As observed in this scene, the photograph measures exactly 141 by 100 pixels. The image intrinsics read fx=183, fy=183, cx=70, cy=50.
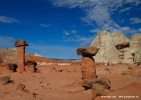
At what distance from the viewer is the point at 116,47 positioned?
40219mm

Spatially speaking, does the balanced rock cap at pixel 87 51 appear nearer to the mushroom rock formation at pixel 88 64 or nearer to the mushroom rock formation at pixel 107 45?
the mushroom rock formation at pixel 88 64

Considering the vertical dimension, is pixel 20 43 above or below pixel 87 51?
above

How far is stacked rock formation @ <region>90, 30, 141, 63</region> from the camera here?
37.0 metres

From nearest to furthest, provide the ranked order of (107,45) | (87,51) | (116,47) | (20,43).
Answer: (87,51) → (20,43) → (116,47) → (107,45)

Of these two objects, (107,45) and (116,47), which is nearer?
(116,47)

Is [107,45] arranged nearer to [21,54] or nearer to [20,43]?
[21,54]

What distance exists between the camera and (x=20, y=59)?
21.8 metres

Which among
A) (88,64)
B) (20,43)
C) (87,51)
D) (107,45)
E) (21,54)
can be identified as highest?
(107,45)

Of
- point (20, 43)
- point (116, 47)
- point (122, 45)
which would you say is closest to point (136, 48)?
point (122, 45)

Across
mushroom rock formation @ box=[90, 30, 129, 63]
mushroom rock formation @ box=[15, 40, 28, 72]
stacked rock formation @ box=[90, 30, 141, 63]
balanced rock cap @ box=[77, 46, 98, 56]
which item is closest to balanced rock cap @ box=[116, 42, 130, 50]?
stacked rock formation @ box=[90, 30, 141, 63]

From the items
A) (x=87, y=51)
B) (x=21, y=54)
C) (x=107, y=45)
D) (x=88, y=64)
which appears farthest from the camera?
(x=107, y=45)

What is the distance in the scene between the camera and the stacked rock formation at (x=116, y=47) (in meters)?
37.0

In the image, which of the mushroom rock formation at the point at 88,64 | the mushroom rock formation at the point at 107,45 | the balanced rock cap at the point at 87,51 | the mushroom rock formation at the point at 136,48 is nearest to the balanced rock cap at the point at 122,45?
the mushroom rock formation at the point at 136,48

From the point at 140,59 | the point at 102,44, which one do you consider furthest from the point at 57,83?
the point at 102,44
